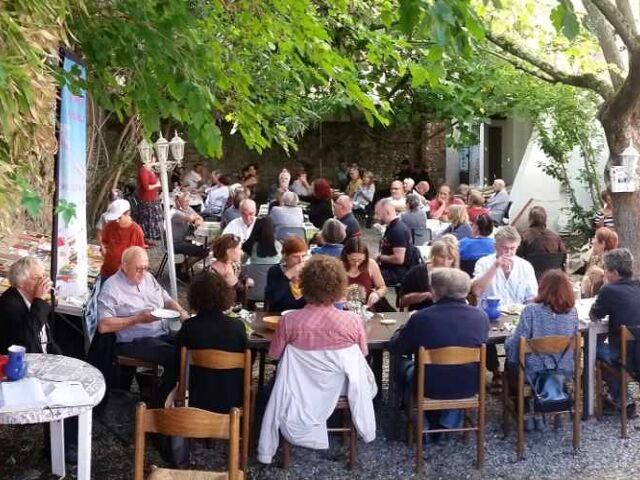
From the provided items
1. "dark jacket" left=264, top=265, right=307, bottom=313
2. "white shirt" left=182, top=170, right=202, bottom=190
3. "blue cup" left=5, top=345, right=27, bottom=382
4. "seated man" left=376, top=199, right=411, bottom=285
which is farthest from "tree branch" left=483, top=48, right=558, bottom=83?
"white shirt" left=182, top=170, right=202, bottom=190

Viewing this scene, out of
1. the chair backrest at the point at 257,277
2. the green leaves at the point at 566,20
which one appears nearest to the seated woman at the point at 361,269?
the chair backrest at the point at 257,277

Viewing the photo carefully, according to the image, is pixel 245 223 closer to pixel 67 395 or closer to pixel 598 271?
pixel 598 271

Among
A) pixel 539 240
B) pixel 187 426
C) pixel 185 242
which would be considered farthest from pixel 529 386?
pixel 185 242

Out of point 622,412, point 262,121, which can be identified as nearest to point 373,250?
point 262,121

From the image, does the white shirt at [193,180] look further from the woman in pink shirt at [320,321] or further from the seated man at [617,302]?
the woman in pink shirt at [320,321]

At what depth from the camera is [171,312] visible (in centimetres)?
532

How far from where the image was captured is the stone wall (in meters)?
21.7

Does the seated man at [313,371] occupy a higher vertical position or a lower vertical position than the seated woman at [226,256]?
lower

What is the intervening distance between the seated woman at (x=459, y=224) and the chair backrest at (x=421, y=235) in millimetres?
964

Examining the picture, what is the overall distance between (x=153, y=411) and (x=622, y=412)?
3319 mm

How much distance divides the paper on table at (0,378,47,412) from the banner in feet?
3.43

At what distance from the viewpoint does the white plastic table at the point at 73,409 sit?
3457 mm

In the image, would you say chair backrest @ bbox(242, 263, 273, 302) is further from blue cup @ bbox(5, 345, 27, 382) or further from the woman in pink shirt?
blue cup @ bbox(5, 345, 27, 382)

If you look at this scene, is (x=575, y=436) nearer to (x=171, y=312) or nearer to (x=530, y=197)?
(x=171, y=312)
